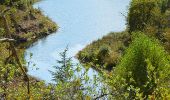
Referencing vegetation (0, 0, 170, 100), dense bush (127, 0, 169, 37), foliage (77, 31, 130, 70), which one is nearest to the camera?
vegetation (0, 0, 170, 100)

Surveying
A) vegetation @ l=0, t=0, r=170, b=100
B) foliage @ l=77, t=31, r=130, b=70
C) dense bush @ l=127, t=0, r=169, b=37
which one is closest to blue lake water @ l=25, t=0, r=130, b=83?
foliage @ l=77, t=31, r=130, b=70

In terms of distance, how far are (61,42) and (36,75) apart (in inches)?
726

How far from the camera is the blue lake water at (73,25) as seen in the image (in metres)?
63.7

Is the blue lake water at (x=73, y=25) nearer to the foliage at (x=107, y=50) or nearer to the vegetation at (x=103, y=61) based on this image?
the foliage at (x=107, y=50)

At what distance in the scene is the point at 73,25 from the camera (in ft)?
266

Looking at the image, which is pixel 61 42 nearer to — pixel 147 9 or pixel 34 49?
pixel 34 49

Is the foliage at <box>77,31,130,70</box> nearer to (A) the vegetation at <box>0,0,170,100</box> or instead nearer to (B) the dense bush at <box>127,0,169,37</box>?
(A) the vegetation at <box>0,0,170,100</box>

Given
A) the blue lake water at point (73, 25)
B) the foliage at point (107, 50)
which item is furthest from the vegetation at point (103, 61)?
the blue lake water at point (73, 25)

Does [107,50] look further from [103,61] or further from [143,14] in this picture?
[143,14]

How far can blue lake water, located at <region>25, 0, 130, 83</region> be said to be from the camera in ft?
209

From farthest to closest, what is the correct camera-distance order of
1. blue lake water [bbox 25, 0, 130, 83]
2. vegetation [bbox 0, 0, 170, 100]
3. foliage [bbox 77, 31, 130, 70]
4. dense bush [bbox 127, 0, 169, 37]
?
dense bush [bbox 127, 0, 169, 37] → blue lake water [bbox 25, 0, 130, 83] → foliage [bbox 77, 31, 130, 70] → vegetation [bbox 0, 0, 170, 100]

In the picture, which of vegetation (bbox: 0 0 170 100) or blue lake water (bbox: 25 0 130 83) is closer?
vegetation (bbox: 0 0 170 100)

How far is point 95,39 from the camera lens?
7212cm

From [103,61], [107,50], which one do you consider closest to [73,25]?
[107,50]
